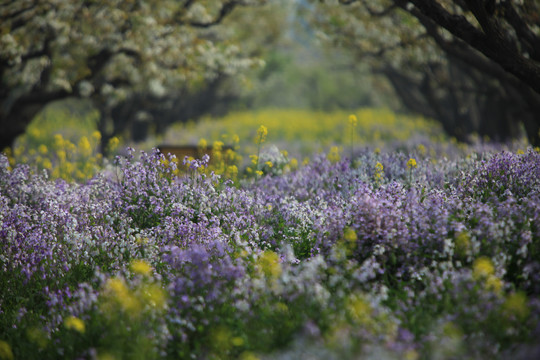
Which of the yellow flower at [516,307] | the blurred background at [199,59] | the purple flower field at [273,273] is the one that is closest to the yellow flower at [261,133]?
the purple flower field at [273,273]

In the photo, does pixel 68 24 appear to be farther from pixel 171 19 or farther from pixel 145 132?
pixel 145 132

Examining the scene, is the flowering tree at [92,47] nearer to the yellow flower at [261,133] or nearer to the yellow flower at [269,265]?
the yellow flower at [261,133]

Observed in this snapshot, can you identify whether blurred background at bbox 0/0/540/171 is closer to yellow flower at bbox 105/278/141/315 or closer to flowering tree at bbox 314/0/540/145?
flowering tree at bbox 314/0/540/145

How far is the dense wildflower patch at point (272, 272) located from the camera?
153 inches

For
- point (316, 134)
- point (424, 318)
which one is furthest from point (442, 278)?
point (316, 134)

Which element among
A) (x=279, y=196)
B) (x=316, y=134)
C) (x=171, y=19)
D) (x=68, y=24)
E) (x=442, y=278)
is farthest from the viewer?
(x=316, y=134)

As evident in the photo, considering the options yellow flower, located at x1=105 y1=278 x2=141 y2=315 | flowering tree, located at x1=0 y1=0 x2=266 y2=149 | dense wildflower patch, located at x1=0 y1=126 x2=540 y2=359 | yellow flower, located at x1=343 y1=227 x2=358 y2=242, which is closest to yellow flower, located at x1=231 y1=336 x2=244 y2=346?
dense wildflower patch, located at x1=0 y1=126 x2=540 y2=359

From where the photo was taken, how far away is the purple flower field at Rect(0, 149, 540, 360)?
3875 mm

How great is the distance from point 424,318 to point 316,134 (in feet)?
70.4

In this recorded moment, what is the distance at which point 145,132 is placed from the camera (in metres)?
21.9

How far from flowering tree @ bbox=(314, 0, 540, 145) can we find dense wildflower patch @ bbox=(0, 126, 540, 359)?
1.75 meters

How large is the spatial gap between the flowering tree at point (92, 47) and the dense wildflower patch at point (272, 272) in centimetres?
497

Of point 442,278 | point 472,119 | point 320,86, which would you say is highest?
point 442,278

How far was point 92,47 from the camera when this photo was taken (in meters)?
12.6
